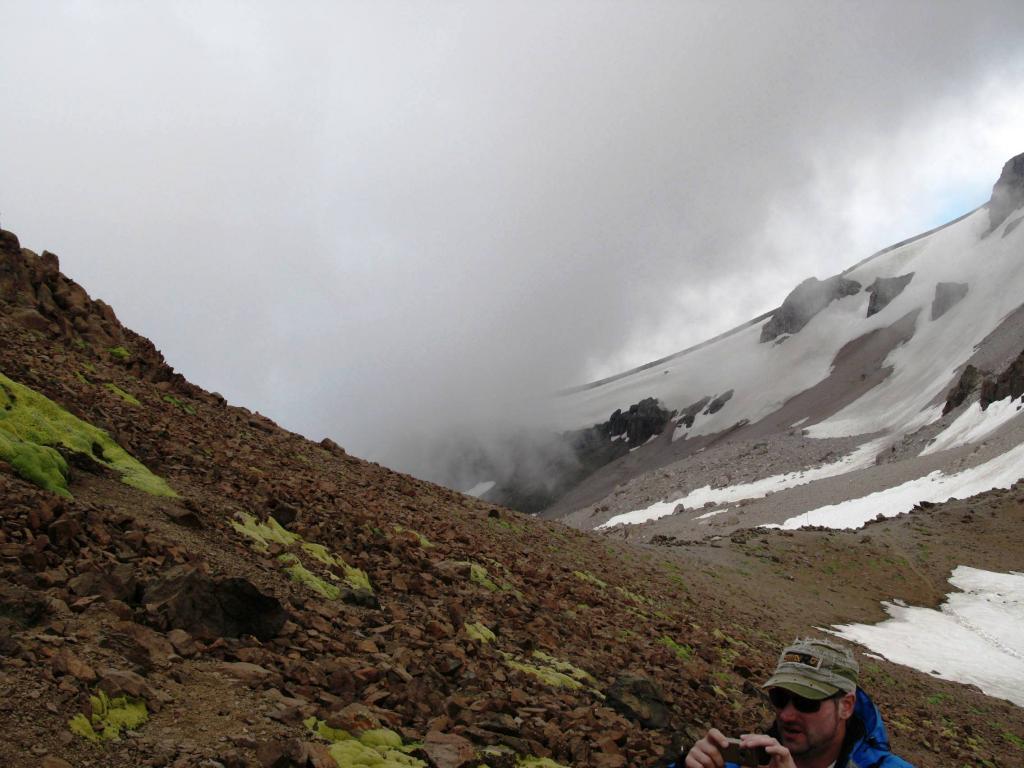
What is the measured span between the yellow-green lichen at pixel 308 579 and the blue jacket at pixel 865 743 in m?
6.99

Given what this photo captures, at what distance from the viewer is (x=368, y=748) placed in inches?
263

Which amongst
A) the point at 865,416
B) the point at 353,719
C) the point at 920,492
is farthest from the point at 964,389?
the point at 353,719

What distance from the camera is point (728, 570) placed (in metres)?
36.2

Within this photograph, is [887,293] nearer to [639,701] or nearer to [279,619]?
[639,701]

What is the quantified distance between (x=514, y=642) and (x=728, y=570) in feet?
89.5

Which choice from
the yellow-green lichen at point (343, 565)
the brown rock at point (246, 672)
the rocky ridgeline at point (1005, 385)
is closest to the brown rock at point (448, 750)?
the brown rock at point (246, 672)

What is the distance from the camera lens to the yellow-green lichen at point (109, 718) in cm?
555

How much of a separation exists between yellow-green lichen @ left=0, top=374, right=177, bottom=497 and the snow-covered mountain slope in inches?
2432

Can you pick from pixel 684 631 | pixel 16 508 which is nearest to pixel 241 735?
pixel 16 508

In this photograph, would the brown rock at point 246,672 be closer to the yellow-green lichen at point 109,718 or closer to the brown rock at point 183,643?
the brown rock at point 183,643

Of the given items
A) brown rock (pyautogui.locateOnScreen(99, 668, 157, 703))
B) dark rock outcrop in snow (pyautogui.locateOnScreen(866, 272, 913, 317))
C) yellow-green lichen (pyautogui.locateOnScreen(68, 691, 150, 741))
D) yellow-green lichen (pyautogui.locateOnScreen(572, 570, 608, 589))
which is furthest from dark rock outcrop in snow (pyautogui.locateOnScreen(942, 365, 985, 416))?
yellow-green lichen (pyautogui.locateOnScreen(68, 691, 150, 741))

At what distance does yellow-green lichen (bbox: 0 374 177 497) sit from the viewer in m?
10.1

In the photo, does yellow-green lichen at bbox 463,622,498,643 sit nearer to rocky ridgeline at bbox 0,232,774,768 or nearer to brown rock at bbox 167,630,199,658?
rocky ridgeline at bbox 0,232,774,768

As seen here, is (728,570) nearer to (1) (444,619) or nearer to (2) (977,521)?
(2) (977,521)
